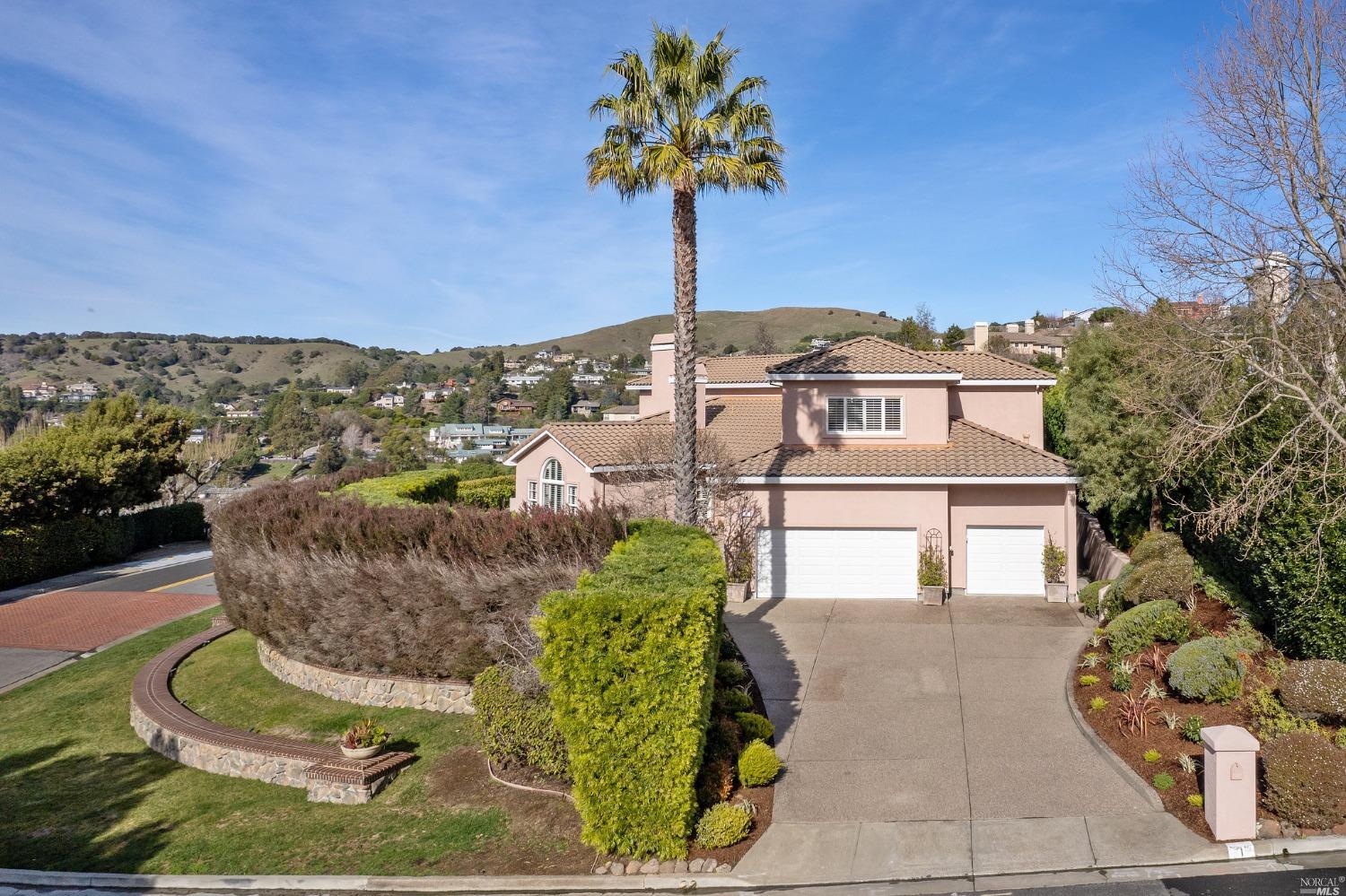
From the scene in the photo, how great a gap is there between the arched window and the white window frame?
8593 mm

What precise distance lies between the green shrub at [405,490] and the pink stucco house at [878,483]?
4420mm

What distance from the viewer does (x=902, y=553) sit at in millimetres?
21500

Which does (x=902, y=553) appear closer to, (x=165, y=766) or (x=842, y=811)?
(x=842, y=811)

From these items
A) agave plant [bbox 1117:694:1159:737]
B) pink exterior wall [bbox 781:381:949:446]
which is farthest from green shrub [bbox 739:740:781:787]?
pink exterior wall [bbox 781:381:949:446]

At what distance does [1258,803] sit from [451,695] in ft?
39.1

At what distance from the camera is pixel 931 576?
20828 millimetres

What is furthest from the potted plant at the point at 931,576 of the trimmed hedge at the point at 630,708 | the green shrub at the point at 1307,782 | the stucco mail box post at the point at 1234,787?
the trimmed hedge at the point at 630,708

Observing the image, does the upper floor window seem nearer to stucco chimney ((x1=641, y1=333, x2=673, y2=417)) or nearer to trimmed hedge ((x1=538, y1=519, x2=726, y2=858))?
stucco chimney ((x1=641, y1=333, x2=673, y2=417))

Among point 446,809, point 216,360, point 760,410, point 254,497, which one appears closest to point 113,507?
point 254,497

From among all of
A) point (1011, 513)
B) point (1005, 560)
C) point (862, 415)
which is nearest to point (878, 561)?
point (1005, 560)

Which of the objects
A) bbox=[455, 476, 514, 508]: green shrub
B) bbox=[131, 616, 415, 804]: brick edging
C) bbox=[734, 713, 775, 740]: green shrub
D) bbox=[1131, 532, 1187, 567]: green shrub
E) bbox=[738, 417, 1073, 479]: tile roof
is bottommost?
bbox=[131, 616, 415, 804]: brick edging

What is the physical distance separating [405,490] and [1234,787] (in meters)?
19.1

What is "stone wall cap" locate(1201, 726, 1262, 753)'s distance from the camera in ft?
30.8

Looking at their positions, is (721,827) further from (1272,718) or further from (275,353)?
(275,353)
